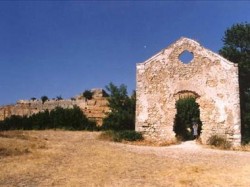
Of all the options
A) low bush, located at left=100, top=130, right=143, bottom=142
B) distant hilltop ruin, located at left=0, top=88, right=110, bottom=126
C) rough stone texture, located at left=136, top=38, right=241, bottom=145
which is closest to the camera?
rough stone texture, located at left=136, top=38, right=241, bottom=145

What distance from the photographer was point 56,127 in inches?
923

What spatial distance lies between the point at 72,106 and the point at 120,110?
25.7ft

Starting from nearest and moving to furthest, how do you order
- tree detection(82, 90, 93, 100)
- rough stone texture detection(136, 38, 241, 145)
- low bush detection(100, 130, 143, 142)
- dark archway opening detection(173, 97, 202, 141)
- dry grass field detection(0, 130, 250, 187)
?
dry grass field detection(0, 130, 250, 187) → rough stone texture detection(136, 38, 241, 145) → low bush detection(100, 130, 143, 142) → dark archway opening detection(173, 97, 202, 141) → tree detection(82, 90, 93, 100)

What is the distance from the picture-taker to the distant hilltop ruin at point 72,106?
93.0 ft

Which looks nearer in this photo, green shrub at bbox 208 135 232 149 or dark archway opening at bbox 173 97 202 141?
green shrub at bbox 208 135 232 149

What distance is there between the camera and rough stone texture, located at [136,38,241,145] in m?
17.1

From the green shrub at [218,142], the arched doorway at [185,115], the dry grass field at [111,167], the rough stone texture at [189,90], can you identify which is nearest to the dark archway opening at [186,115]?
the arched doorway at [185,115]

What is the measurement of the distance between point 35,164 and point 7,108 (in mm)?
22990

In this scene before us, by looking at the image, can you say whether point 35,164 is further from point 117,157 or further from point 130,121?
point 130,121

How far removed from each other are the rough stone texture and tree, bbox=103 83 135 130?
356 cm

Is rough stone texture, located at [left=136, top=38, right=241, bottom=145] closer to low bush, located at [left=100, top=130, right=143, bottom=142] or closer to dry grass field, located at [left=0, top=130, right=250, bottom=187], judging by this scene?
low bush, located at [left=100, top=130, right=143, bottom=142]

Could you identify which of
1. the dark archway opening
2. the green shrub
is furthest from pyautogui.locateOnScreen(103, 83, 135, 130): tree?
the green shrub

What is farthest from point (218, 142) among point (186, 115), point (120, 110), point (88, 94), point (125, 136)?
point (88, 94)

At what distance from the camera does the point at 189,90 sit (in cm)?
1781
